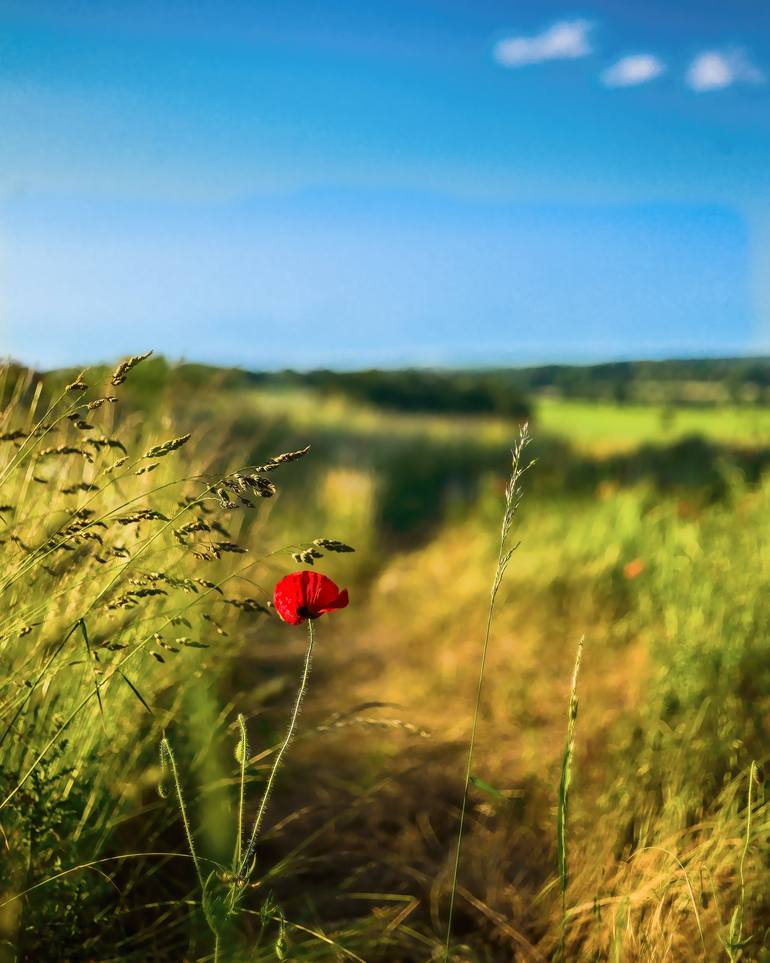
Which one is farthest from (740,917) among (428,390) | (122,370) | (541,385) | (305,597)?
(428,390)

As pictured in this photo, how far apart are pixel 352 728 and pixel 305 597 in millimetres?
2337

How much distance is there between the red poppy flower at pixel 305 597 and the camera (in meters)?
1.38

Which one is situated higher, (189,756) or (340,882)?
(189,756)

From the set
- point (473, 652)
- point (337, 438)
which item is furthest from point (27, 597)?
point (337, 438)

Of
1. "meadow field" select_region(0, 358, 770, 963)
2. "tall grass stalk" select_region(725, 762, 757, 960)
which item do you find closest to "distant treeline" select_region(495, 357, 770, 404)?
"meadow field" select_region(0, 358, 770, 963)

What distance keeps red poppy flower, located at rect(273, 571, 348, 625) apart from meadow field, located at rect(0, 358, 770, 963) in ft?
0.20

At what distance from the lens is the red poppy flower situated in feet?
4.52

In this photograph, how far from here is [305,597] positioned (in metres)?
1.39

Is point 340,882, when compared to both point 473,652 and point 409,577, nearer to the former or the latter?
point 473,652

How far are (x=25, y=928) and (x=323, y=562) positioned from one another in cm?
454

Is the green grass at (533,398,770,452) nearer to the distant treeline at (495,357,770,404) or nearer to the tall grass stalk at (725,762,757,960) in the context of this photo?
the distant treeline at (495,357,770,404)

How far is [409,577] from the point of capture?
227 inches

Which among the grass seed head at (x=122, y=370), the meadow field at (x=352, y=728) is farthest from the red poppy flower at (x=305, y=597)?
the grass seed head at (x=122, y=370)

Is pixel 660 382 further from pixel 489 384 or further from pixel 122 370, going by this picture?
pixel 122 370
